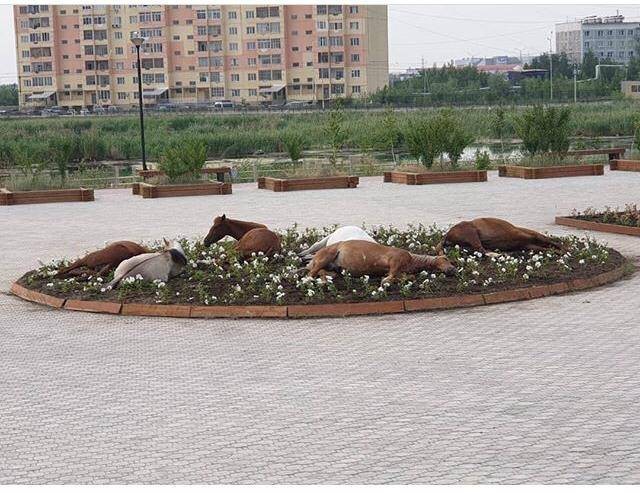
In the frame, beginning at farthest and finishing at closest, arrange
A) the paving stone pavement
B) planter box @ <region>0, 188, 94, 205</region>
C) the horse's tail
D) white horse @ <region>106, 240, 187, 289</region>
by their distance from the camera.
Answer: planter box @ <region>0, 188, 94, 205</region>
the horse's tail
white horse @ <region>106, 240, 187, 289</region>
the paving stone pavement

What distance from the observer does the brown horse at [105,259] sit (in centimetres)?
1092

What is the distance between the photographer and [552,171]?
79.0 feet

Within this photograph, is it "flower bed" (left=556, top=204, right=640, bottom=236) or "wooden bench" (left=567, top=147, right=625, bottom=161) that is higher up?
"wooden bench" (left=567, top=147, right=625, bottom=161)

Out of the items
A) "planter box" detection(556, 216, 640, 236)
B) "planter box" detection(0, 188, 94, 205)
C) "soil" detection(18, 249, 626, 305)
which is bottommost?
"soil" detection(18, 249, 626, 305)

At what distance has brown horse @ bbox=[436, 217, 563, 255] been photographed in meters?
11.3

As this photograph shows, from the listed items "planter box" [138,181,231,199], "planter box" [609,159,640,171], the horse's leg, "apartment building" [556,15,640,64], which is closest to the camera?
the horse's leg

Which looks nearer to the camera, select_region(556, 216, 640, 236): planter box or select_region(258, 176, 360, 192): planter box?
select_region(556, 216, 640, 236): planter box

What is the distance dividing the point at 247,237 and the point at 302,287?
1.75 metres

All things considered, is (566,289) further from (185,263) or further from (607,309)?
(185,263)

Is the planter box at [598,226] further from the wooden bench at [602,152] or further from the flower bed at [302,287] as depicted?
the wooden bench at [602,152]

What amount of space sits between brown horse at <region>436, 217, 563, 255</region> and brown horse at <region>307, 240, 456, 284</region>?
40.4 inches

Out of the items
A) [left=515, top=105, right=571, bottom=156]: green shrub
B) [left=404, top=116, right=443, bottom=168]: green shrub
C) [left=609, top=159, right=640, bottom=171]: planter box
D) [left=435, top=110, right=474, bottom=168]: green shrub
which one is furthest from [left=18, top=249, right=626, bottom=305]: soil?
[left=609, top=159, right=640, bottom=171]: planter box

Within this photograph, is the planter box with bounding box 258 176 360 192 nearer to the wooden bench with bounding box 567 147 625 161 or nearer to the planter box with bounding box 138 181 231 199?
the planter box with bounding box 138 181 231 199

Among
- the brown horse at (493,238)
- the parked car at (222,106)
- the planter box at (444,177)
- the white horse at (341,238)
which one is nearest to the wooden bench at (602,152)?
the planter box at (444,177)
